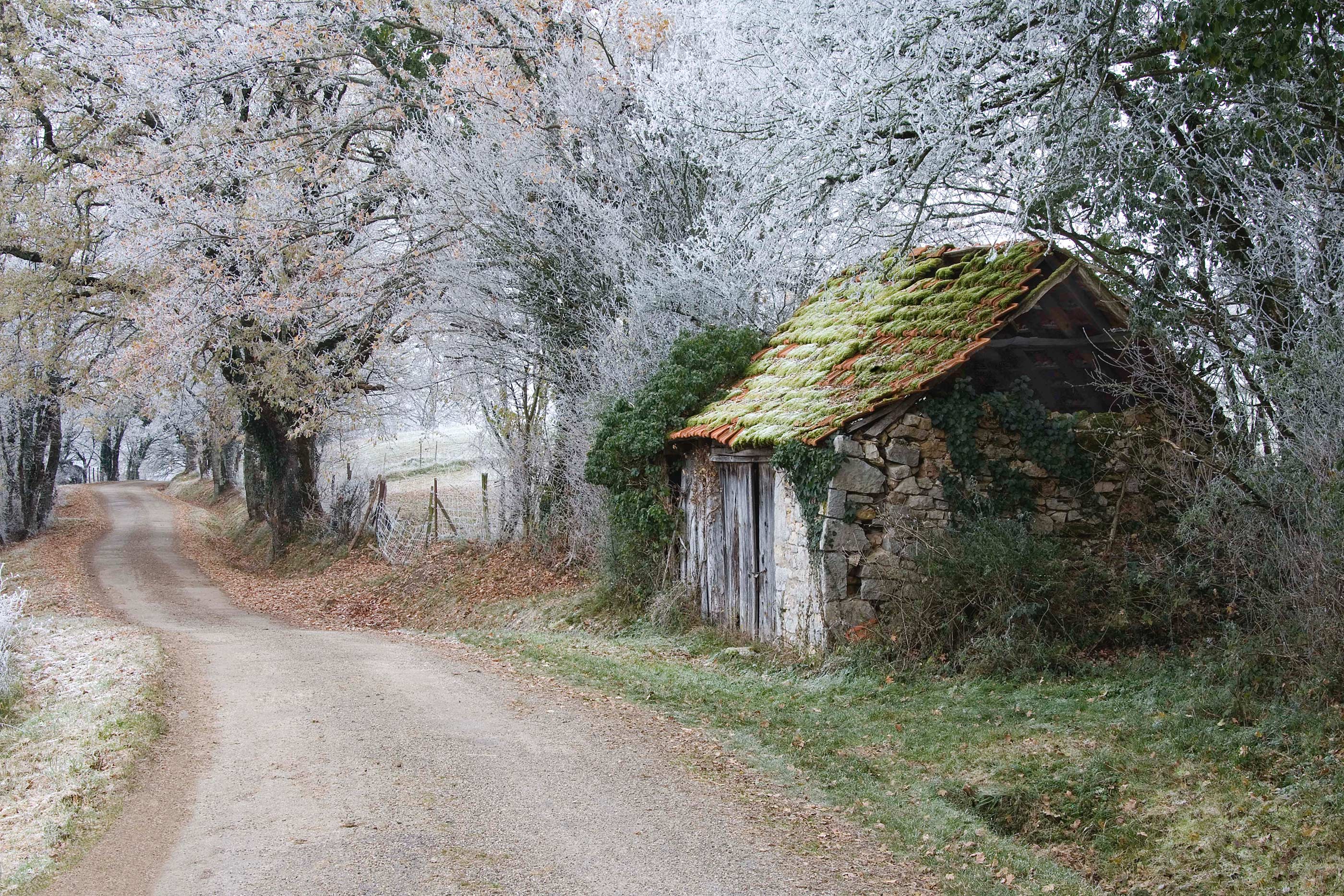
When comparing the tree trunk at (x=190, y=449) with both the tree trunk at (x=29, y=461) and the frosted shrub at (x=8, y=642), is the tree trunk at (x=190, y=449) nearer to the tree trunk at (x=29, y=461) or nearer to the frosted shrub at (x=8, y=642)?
the tree trunk at (x=29, y=461)

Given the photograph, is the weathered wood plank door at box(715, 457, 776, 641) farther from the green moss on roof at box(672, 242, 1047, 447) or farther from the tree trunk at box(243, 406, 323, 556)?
the tree trunk at box(243, 406, 323, 556)

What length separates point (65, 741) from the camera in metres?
7.66

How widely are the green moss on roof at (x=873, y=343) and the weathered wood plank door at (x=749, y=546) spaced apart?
0.57 metres

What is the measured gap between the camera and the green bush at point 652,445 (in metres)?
13.8

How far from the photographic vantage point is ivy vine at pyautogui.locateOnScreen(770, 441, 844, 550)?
32.7 ft

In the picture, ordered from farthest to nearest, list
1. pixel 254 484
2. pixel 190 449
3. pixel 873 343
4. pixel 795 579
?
pixel 190 449 → pixel 254 484 → pixel 873 343 → pixel 795 579

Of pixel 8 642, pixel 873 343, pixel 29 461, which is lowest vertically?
pixel 8 642

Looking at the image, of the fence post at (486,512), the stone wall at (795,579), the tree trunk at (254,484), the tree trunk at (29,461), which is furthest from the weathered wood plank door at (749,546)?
the tree trunk at (29,461)

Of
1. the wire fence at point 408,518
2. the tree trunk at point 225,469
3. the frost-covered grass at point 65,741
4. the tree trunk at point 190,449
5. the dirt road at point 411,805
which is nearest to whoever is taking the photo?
the dirt road at point 411,805

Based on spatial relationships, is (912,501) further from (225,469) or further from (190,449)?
(190,449)

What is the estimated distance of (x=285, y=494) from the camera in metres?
24.1

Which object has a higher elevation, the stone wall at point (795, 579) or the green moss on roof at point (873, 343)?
the green moss on roof at point (873, 343)

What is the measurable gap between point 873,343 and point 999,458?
223 cm

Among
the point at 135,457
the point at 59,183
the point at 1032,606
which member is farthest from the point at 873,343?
the point at 135,457
